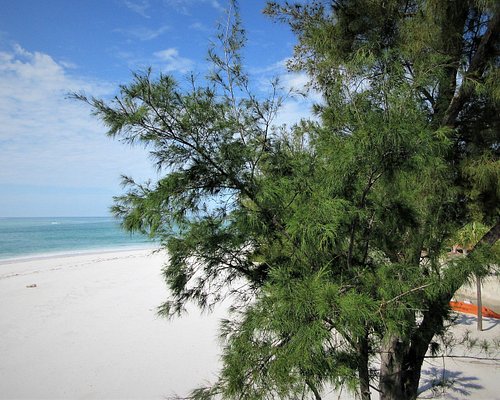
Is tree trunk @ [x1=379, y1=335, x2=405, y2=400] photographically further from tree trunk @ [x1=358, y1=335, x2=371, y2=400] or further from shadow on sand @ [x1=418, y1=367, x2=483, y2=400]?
shadow on sand @ [x1=418, y1=367, x2=483, y2=400]

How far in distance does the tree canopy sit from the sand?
1090mm

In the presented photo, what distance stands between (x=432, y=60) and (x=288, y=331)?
1681 mm

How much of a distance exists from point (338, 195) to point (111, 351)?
6148 mm

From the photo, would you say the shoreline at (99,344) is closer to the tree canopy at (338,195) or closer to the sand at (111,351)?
the sand at (111,351)

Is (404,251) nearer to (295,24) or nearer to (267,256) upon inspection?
(267,256)

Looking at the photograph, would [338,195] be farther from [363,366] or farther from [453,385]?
[453,385]

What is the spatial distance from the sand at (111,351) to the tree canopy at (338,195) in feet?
3.58

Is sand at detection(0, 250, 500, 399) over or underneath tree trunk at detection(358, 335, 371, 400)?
underneath

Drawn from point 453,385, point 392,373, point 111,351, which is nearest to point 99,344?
point 111,351

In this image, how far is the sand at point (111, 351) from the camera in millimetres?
5262

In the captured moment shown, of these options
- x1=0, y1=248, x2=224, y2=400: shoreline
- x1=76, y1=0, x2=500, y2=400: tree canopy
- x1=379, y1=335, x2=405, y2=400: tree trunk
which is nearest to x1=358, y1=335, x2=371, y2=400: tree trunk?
x1=76, y1=0, x2=500, y2=400: tree canopy

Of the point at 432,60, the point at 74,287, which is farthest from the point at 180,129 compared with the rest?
the point at 74,287

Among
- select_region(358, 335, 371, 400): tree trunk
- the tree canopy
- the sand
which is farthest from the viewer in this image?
the sand

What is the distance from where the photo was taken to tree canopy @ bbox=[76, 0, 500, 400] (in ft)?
5.48
